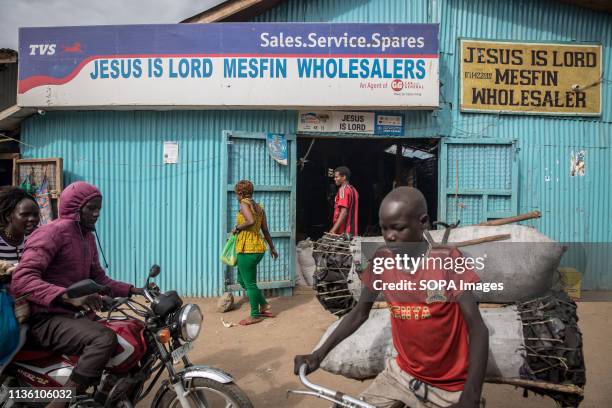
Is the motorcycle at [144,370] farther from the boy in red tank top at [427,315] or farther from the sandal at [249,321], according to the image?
the sandal at [249,321]

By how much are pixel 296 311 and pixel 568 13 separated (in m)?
5.92

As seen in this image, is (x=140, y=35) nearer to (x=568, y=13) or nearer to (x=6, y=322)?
(x=6, y=322)

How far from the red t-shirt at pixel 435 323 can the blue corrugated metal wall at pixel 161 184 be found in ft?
15.7

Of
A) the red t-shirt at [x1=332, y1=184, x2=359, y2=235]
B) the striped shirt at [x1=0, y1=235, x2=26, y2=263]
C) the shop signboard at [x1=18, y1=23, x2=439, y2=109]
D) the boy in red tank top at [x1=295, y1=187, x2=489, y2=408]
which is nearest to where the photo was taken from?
the boy in red tank top at [x1=295, y1=187, x2=489, y2=408]

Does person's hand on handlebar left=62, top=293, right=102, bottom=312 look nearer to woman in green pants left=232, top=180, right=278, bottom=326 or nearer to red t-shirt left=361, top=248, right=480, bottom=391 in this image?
red t-shirt left=361, top=248, right=480, bottom=391

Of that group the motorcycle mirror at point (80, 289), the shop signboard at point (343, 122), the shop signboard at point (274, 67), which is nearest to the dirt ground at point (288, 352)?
the motorcycle mirror at point (80, 289)

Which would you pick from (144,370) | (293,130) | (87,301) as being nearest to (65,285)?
(87,301)

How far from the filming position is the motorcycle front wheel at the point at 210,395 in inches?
92.0

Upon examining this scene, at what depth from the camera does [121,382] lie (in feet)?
7.68

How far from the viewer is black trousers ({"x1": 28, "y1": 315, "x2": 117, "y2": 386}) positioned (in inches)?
88.0

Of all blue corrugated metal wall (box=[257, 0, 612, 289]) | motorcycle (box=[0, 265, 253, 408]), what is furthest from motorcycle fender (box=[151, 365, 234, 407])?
blue corrugated metal wall (box=[257, 0, 612, 289])

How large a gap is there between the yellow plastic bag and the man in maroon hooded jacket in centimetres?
279

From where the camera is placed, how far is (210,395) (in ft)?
7.90

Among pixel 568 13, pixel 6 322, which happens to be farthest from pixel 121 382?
pixel 568 13
